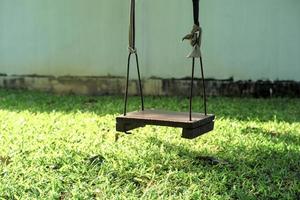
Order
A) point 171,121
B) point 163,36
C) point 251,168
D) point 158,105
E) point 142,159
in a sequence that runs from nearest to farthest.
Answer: point 171,121 < point 251,168 < point 142,159 < point 158,105 < point 163,36

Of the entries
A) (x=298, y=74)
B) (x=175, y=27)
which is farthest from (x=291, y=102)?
(x=175, y=27)

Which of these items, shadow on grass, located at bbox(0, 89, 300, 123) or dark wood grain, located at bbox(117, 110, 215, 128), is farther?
shadow on grass, located at bbox(0, 89, 300, 123)

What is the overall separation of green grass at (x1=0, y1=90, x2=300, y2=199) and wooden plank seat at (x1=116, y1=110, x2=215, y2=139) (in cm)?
38

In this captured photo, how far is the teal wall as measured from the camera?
9125 mm

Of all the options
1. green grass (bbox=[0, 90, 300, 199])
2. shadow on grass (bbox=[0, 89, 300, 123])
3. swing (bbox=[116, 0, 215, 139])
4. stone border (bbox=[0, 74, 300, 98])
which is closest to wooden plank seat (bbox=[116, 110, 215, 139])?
swing (bbox=[116, 0, 215, 139])

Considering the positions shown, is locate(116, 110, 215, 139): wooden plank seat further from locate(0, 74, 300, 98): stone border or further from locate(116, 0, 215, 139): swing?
locate(0, 74, 300, 98): stone border

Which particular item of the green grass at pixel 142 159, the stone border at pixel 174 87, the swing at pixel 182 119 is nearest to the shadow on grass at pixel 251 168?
the green grass at pixel 142 159

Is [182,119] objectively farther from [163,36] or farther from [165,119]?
[163,36]

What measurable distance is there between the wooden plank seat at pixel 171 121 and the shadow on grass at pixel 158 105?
101 inches

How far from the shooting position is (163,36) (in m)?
9.26

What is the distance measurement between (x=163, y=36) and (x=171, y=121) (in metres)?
5.25

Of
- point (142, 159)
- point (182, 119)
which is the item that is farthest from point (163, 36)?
point (182, 119)

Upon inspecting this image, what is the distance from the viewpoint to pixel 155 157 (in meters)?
4.88

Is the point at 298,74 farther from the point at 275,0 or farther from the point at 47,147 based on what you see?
the point at 47,147
